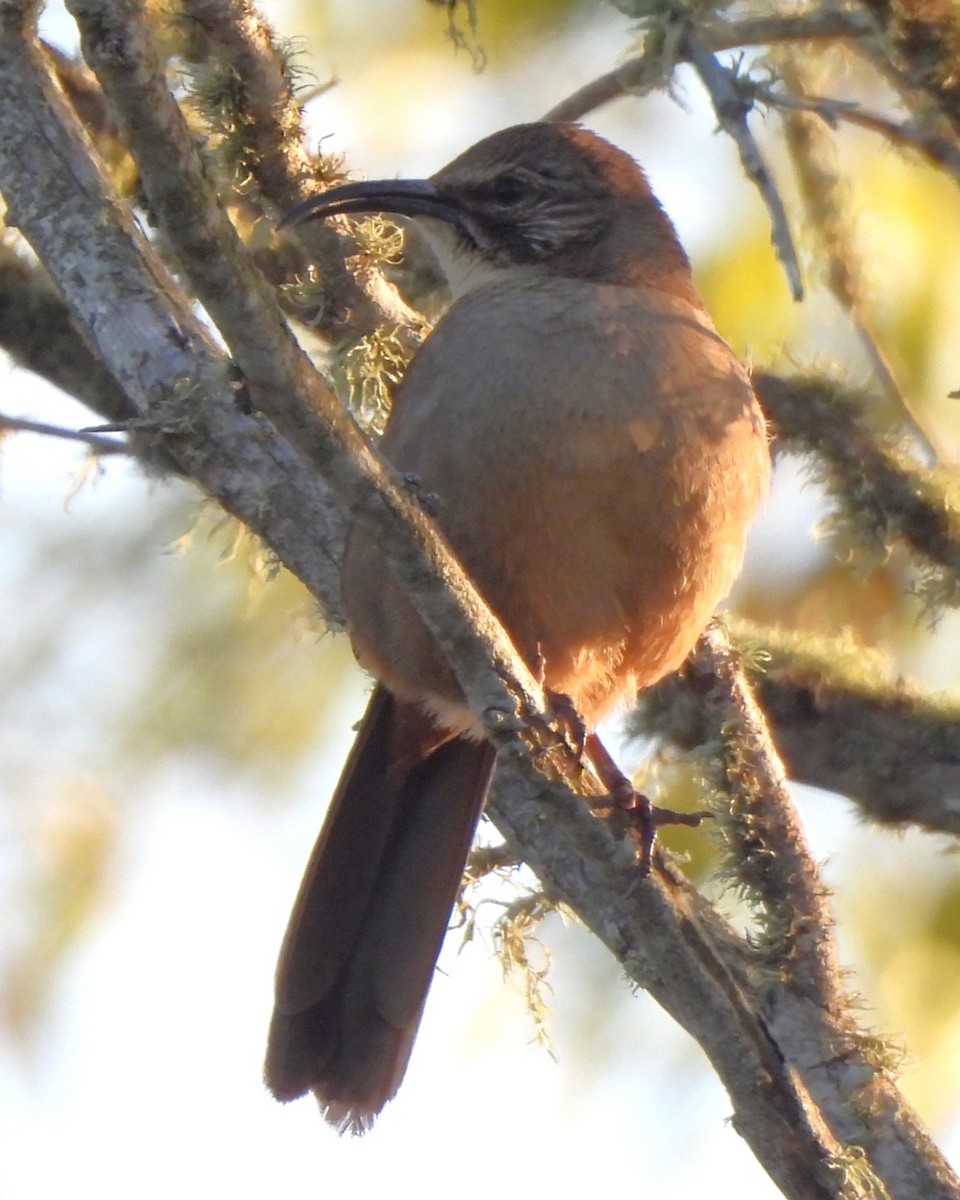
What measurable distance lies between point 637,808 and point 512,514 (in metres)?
0.62

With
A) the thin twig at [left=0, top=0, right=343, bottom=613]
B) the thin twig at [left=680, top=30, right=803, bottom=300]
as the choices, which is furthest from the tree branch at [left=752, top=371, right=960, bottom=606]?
the thin twig at [left=0, top=0, right=343, bottom=613]

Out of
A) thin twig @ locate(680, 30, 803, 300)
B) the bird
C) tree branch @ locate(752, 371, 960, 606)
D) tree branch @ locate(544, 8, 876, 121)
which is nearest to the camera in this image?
thin twig @ locate(680, 30, 803, 300)

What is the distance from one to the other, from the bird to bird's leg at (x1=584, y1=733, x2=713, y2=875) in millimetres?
31

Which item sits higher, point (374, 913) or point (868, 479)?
point (868, 479)

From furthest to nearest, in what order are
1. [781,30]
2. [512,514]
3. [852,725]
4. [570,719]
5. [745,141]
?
[852,725] → [781,30] → [512,514] → [570,719] → [745,141]

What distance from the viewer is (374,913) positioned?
3.87 meters

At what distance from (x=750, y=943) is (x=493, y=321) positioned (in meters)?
1.40

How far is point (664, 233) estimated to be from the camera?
165 inches

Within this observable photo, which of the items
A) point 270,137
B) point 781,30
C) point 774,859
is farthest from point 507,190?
point 774,859

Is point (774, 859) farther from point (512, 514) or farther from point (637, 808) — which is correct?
point (512, 514)

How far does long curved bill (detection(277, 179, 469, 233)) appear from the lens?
3.65 metres

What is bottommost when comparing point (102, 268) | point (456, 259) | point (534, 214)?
point (102, 268)

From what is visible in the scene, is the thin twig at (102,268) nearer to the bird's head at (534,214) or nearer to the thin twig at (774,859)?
the bird's head at (534,214)

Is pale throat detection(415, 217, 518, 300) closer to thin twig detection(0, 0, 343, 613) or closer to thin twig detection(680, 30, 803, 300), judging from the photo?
thin twig detection(0, 0, 343, 613)
